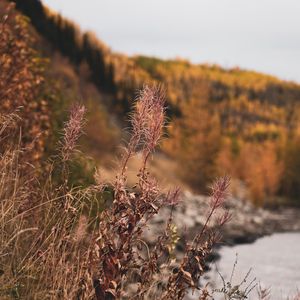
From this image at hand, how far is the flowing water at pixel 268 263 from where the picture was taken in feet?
41.9

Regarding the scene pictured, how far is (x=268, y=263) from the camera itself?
19.0 metres

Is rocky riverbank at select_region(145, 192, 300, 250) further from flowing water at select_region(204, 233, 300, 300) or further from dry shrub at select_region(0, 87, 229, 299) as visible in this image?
dry shrub at select_region(0, 87, 229, 299)

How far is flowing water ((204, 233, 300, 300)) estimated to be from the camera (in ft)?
41.9

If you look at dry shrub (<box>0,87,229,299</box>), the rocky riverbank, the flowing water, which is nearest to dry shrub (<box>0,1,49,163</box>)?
dry shrub (<box>0,87,229,299</box>)

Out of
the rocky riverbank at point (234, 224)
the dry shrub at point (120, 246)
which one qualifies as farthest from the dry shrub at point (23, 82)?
the rocky riverbank at point (234, 224)

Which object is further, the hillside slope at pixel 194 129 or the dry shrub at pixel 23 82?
the hillside slope at pixel 194 129

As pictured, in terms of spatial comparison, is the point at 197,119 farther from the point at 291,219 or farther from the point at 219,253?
the point at 219,253

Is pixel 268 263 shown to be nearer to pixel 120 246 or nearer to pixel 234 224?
pixel 234 224

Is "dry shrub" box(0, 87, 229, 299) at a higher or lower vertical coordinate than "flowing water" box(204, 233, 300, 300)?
higher

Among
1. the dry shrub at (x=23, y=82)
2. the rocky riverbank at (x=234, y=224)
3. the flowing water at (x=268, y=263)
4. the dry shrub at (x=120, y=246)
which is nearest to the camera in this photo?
the dry shrub at (x=120, y=246)

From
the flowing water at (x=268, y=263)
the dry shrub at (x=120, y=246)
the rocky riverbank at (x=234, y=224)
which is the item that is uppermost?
the dry shrub at (x=120, y=246)

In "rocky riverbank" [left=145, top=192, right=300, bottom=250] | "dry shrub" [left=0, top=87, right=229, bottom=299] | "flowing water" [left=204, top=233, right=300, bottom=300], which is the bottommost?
"rocky riverbank" [left=145, top=192, right=300, bottom=250]

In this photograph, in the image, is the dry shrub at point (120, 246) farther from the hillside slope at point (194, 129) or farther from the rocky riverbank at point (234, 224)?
the rocky riverbank at point (234, 224)

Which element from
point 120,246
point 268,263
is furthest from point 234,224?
point 120,246
